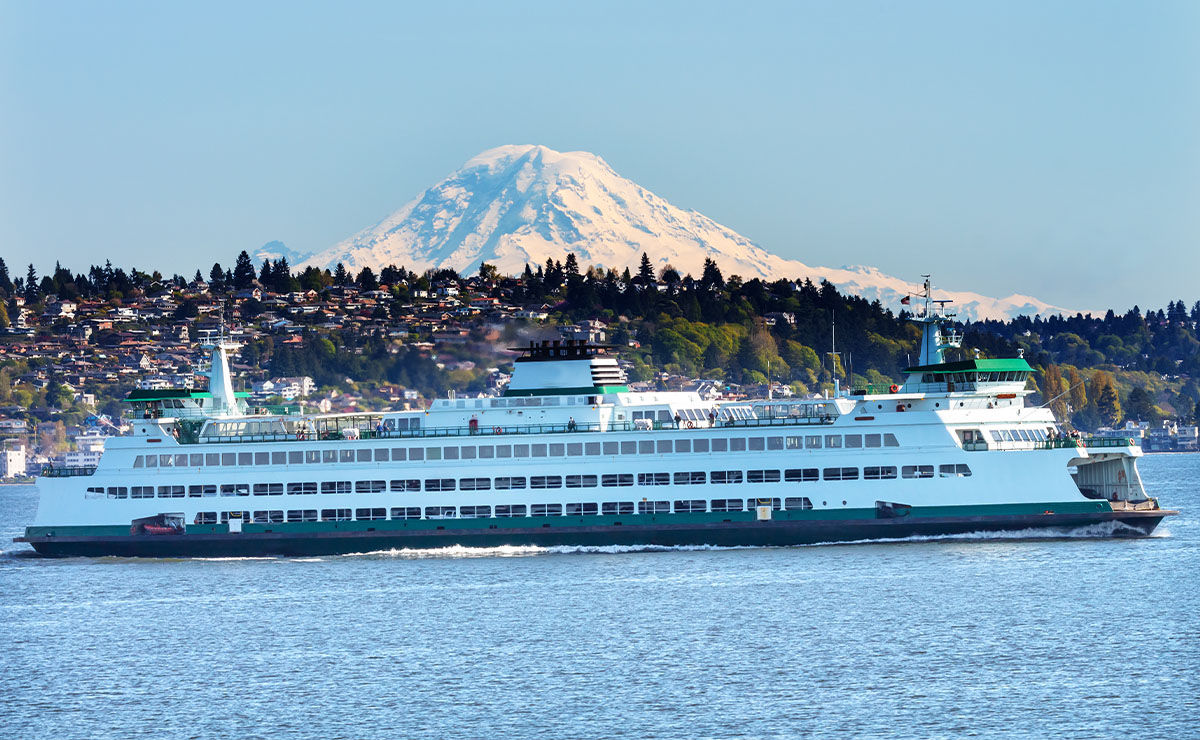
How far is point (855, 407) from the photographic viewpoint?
1865 inches

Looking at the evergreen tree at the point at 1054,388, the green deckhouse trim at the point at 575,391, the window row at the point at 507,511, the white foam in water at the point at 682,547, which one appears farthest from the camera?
the evergreen tree at the point at 1054,388

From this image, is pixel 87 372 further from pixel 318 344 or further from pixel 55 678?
pixel 55 678

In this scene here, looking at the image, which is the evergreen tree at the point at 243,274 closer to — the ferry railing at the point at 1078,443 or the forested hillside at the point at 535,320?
the forested hillside at the point at 535,320

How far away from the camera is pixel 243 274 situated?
182 meters

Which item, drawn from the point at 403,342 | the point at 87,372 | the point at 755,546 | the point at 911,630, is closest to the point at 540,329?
the point at 755,546

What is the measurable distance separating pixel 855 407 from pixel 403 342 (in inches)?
3384

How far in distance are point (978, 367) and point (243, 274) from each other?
145 m

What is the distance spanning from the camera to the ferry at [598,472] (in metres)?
46.3

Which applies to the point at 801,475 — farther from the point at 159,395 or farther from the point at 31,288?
the point at 31,288

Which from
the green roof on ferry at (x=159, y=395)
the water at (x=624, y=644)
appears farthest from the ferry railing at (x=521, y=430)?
the water at (x=624, y=644)

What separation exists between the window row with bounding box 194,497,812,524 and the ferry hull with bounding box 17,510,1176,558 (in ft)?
1.67

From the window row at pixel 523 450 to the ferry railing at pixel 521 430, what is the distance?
41cm

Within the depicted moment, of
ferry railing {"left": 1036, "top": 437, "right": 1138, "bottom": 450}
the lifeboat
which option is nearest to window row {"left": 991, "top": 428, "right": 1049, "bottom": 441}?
ferry railing {"left": 1036, "top": 437, "right": 1138, "bottom": 450}

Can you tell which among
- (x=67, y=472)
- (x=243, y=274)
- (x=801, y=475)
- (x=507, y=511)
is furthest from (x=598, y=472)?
(x=243, y=274)
